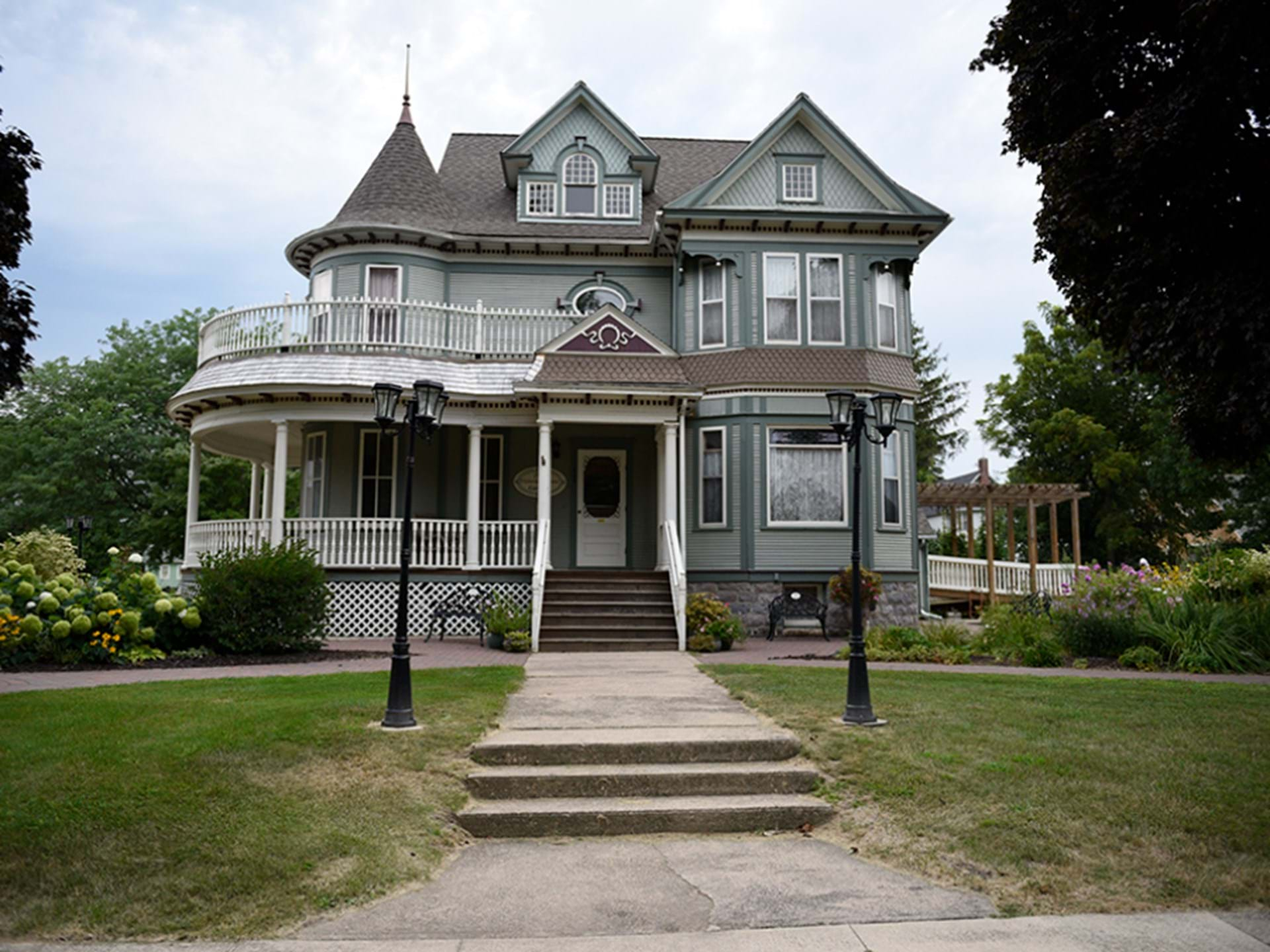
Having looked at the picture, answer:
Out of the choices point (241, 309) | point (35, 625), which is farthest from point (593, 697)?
point (241, 309)

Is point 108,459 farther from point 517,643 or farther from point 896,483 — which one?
point 896,483

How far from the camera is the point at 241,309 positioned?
1702 centimetres

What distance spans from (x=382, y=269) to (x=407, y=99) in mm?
4927

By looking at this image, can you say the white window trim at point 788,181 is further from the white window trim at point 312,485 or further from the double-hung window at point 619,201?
the white window trim at point 312,485

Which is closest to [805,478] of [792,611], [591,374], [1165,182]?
[792,611]

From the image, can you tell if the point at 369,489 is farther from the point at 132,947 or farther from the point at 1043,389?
the point at 1043,389

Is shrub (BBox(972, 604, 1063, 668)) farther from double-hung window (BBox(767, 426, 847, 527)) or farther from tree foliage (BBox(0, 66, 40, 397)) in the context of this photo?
tree foliage (BBox(0, 66, 40, 397))

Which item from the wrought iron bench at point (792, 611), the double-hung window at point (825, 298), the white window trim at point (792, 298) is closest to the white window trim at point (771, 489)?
the wrought iron bench at point (792, 611)

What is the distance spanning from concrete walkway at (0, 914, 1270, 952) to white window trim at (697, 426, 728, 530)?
13.1 metres

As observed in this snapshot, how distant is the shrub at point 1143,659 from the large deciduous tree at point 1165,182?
22.6 feet

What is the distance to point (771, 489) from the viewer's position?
17.6 metres

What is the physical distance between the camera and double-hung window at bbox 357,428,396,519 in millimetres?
18344

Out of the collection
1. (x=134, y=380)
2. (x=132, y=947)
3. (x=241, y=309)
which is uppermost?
(x=134, y=380)

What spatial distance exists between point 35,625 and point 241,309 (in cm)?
693
